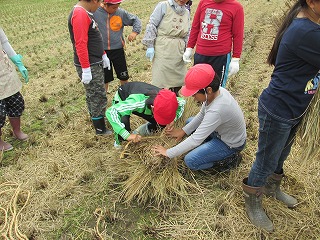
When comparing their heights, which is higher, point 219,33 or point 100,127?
point 219,33

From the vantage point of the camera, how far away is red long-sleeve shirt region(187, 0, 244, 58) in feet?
10.3

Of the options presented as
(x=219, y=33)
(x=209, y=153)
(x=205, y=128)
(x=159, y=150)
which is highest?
(x=219, y=33)

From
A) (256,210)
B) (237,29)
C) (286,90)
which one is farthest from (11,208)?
(237,29)

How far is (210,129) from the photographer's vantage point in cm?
243

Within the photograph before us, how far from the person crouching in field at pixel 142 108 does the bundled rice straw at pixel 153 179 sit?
168 mm

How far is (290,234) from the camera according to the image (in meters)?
2.32

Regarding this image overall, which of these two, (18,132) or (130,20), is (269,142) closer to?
(130,20)

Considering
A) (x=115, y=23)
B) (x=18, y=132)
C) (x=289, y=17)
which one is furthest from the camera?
(x=115, y=23)

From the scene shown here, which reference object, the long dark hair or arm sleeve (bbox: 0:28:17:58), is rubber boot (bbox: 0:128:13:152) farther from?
the long dark hair

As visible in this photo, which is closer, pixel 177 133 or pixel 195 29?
pixel 177 133

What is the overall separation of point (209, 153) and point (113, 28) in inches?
83.3

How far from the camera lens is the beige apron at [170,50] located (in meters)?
3.59

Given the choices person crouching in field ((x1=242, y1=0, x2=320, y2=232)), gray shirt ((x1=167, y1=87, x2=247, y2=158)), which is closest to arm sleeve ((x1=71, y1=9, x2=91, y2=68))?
gray shirt ((x1=167, y1=87, x2=247, y2=158))

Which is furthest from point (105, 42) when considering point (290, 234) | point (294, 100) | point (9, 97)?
point (290, 234)
